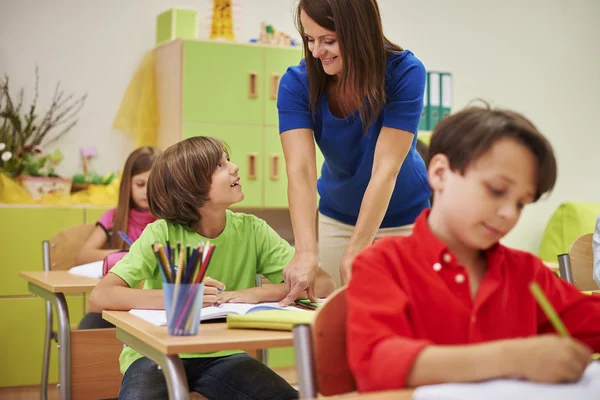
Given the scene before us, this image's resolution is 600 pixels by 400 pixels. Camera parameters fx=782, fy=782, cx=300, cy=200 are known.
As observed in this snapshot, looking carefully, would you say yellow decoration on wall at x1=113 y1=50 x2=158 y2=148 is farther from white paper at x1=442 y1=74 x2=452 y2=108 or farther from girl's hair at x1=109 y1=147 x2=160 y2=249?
white paper at x1=442 y1=74 x2=452 y2=108

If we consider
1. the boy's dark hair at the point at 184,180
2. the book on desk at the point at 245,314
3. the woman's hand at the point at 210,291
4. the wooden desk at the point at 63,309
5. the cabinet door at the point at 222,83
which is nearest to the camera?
the book on desk at the point at 245,314

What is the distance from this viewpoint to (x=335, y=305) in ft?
4.18

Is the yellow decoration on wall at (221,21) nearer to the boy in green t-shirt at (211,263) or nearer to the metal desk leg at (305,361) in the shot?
the boy in green t-shirt at (211,263)

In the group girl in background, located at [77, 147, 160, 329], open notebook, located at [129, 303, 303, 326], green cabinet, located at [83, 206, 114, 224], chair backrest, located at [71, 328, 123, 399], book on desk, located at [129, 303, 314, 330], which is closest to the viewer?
book on desk, located at [129, 303, 314, 330]

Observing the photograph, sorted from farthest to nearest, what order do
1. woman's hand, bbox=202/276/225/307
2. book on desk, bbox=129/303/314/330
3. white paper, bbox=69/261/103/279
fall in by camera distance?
white paper, bbox=69/261/103/279, woman's hand, bbox=202/276/225/307, book on desk, bbox=129/303/314/330

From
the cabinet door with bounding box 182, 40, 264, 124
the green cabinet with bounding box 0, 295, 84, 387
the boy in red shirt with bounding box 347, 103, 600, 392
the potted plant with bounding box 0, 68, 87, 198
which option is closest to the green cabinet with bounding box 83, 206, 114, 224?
the potted plant with bounding box 0, 68, 87, 198

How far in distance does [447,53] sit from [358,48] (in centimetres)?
376

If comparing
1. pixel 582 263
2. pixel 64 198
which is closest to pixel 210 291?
pixel 582 263

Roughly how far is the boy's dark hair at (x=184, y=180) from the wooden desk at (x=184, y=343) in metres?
0.55

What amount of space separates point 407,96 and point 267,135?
102 inches

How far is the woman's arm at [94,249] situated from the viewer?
11.1 feet

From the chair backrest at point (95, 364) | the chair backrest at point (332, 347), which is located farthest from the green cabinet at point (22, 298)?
the chair backrest at point (332, 347)

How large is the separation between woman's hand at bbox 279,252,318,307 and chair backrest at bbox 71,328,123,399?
1046 millimetres

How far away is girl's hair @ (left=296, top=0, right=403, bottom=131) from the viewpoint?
1.86 meters
